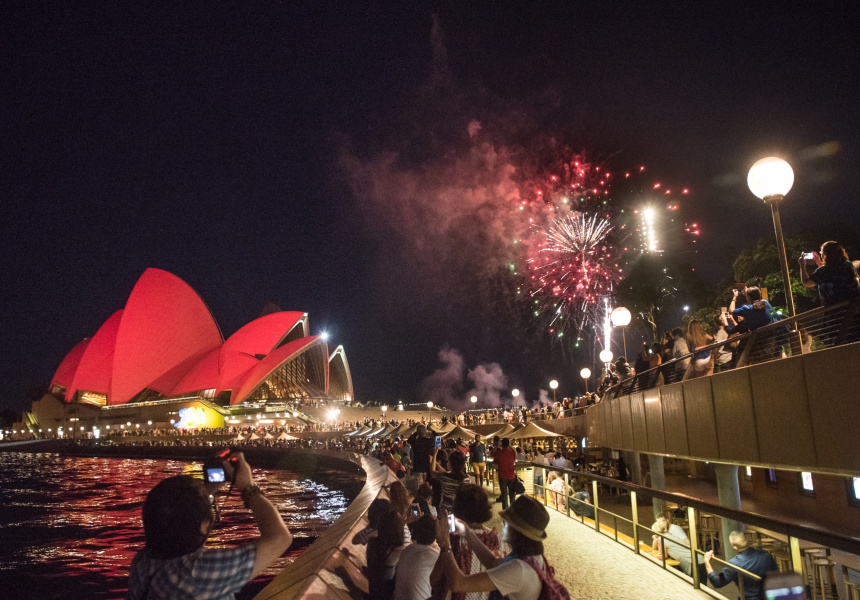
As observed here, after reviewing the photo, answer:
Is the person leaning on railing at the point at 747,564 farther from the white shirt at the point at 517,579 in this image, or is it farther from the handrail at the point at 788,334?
the handrail at the point at 788,334

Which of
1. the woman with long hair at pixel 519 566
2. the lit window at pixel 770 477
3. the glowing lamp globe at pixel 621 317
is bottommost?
the lit window at pixel 770 477

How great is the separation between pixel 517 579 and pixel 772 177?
6.44 metres

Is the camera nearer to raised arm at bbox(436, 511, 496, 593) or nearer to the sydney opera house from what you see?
raised arm at bbox(436, 511, 496, 593)

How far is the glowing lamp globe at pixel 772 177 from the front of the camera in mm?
6941

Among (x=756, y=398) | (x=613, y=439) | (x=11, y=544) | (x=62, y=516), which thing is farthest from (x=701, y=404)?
(x=62, y=516)

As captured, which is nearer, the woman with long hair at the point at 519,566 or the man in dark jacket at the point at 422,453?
the woman with long hair at the point at 519,566

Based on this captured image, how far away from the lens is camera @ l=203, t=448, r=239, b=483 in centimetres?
215

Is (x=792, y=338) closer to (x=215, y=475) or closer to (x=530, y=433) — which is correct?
(x=215, y=475)

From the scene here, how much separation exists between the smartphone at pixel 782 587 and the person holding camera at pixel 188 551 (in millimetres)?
1515

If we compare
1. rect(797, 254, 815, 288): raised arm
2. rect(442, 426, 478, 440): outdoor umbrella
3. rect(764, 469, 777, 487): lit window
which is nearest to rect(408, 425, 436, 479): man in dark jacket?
rect(797, 254, 815, 288): raised arm

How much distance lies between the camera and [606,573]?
5570 millimetres

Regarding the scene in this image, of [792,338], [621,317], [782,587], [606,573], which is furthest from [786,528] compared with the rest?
[621,317]

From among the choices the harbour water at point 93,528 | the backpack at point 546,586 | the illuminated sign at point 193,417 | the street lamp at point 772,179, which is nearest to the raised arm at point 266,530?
the backpack at point 546,586

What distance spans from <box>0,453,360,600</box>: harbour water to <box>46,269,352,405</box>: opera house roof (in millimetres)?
39017
